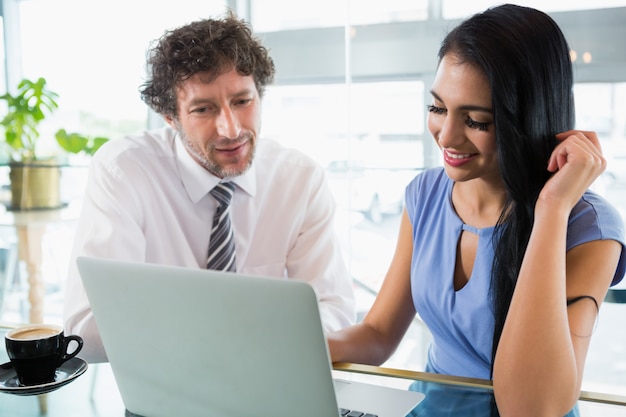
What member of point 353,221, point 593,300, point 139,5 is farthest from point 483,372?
point 139,5

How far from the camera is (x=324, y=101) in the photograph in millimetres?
3230

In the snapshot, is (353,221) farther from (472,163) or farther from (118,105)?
(472,163)

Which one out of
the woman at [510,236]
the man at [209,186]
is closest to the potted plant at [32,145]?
the man at [209,186]

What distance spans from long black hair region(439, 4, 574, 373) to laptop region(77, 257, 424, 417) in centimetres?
50

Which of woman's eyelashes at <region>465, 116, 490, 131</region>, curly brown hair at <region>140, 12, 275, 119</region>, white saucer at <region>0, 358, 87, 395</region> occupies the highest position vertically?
curly brown hair at <region>140, 12, 275, 119</region>

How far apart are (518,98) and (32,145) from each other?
10.8 feet

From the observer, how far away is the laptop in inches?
32.5

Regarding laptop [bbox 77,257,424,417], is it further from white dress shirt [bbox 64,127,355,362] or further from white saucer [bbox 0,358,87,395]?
white dress shirt [bbox 64,127,355,362]

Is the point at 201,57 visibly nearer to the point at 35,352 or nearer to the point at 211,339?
the point at 35,352

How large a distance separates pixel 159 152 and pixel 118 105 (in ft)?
6.25

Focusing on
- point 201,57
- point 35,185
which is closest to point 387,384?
point 201,57

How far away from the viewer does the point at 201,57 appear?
196 centimetres

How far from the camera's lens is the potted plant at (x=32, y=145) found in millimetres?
3814

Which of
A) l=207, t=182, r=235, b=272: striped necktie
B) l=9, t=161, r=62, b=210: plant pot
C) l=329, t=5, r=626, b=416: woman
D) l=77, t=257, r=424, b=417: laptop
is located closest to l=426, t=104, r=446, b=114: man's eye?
l=329, t=5, r=626, b=416: woman
